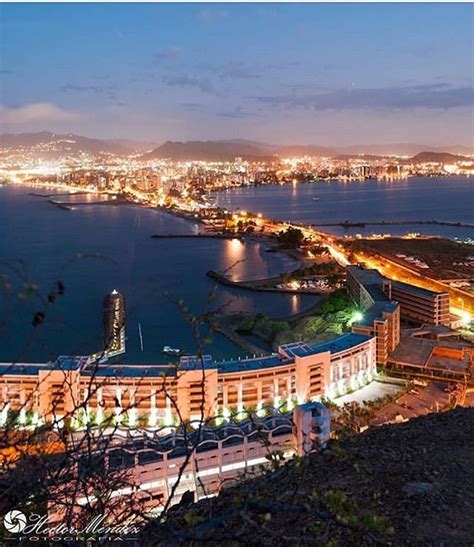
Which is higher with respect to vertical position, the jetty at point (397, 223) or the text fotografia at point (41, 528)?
the text fotografia at point (41, 528)

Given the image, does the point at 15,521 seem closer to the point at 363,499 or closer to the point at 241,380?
the point at 363,499

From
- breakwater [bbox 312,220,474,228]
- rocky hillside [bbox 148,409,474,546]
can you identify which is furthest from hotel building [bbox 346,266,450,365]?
breakwater [bbox 312,220,474,228]

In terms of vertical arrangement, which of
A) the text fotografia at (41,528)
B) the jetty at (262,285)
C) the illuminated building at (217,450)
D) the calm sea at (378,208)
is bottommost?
the jetty at (262,285)

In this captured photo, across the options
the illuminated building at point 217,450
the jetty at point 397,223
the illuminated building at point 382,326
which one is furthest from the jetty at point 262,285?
the jetty at point 397,223

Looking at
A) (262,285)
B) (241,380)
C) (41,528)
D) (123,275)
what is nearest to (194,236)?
(123,275)

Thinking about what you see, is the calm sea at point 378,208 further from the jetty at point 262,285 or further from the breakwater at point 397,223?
the jetty at point 262,285

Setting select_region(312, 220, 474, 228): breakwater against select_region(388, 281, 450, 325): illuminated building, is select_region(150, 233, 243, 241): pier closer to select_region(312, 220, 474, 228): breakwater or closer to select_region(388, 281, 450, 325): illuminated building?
select_region(312, 220, 474, 228): breakwater

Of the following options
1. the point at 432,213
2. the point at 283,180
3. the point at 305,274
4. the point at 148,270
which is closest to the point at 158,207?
the point at 432,213
